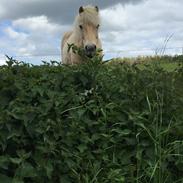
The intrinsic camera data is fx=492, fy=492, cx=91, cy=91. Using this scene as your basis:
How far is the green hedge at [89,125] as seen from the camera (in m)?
4.34

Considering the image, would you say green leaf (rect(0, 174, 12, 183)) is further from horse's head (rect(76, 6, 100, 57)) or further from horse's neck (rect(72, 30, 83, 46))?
horse's neck (rect(72, 30, 83, 46))

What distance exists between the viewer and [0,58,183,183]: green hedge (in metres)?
4.34

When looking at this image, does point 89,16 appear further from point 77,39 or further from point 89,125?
point 89,125

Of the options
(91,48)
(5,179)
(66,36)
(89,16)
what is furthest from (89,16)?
(5,179)

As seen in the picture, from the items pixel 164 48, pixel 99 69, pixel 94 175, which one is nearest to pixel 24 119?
pixel 94 175

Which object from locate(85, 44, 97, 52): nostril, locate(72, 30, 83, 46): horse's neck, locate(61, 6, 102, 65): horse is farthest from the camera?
locate(72, 30, 83, 46): horse's neck

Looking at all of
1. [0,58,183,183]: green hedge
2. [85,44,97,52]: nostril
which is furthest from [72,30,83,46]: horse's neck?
[0,58,183,183]: green hedge

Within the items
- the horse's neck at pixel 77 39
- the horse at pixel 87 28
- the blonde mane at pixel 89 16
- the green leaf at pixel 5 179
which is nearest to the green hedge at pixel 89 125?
the green leaf at pixel 5 179

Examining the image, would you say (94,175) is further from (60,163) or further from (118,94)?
(118,94)

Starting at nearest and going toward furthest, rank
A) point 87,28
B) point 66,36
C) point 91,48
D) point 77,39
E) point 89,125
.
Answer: point 89,125
point 91,48
point 87,28
point 77,39
point 66,36

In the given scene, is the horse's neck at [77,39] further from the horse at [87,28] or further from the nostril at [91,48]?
the nostril at [91,48]

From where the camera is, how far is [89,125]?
464cm

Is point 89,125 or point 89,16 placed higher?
point 89,16

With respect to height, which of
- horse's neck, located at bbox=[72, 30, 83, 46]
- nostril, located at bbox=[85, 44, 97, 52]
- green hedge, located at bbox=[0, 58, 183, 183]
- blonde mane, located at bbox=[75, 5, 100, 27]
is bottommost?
green hedge, located at bbox=[0, 58, 183, 183]
